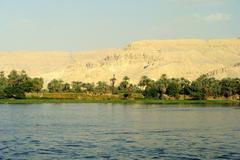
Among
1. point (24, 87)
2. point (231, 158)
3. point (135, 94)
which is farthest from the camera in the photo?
point (135, 94)

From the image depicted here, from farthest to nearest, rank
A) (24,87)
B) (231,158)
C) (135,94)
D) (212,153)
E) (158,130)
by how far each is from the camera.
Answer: (135,94) < (24,87) < (158,130) < (212,153) < (231,158)

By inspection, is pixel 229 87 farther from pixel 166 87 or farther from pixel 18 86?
pixel 18 86

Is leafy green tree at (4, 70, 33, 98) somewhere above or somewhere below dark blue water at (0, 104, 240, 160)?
above

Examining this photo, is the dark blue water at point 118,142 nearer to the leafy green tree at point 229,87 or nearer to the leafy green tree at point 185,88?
the leafy green tree at point 185,88

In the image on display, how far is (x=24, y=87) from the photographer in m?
133

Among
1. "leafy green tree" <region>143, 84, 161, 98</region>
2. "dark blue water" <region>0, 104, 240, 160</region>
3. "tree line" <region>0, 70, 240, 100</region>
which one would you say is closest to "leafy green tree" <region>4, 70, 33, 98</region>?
"tree line" <region>0, 70, 240, 100</region>

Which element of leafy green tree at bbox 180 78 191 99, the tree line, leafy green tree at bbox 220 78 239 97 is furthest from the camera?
leafy green tree at bbox 220 78 239 97

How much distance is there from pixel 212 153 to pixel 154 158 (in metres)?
3.99

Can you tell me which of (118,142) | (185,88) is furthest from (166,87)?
(118,142)

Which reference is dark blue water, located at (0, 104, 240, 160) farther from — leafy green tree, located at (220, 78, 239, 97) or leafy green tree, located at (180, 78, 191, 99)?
leafy green tree, located at (220, 78, 239, 97)

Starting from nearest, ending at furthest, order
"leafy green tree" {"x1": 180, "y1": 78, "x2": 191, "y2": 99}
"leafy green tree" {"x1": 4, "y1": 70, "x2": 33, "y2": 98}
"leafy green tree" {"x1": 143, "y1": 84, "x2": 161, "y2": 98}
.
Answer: "leafy green tree" {"x1": 4, "y1": 70, "x2": 33, "y2": 98} < "leafy green tree" {"x1": 143, "y1": 84, "x2": 161, "y2": 98} < "leafy green tree" {"x1": 180, "y1": 78, "x2": 191, "y2": 99}

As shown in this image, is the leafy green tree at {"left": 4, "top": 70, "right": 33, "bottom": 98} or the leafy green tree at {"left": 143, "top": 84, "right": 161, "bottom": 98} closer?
the leafy green tree at {"left": 4, "top": 70, "right": 33, "bottom": 98}

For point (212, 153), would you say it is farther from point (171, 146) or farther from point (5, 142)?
point (5, 142)

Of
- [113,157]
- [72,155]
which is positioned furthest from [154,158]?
[72,155]
